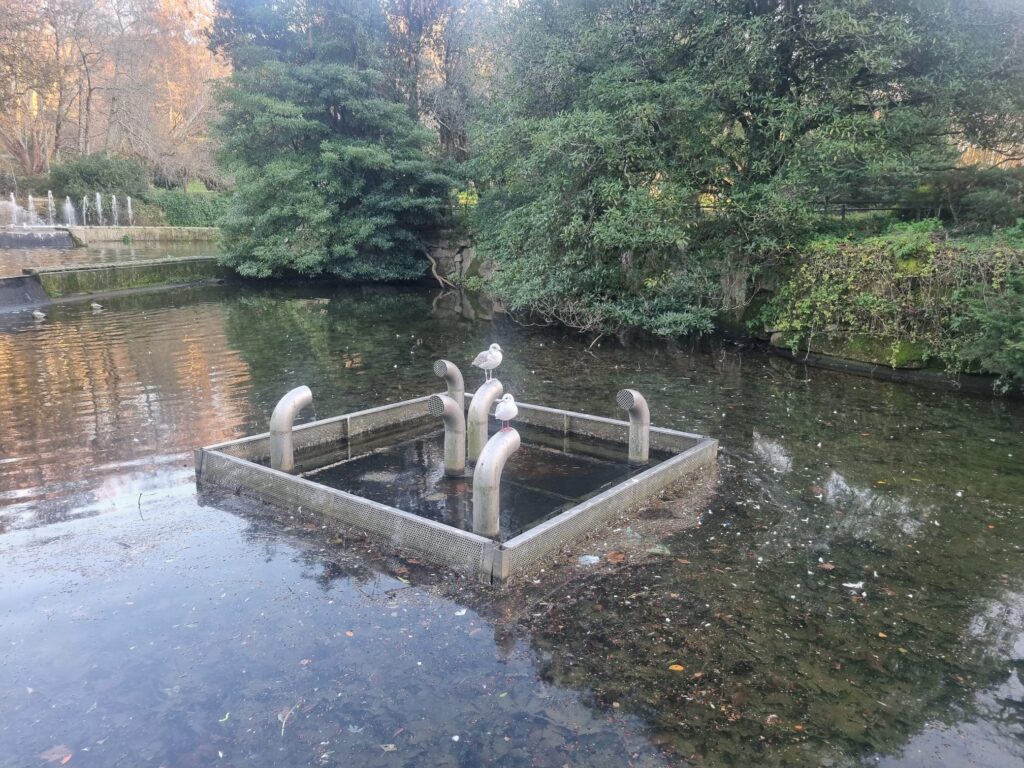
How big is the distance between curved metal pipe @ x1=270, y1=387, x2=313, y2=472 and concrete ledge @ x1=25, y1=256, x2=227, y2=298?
14905mm

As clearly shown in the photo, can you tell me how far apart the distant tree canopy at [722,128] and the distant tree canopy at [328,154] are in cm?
806

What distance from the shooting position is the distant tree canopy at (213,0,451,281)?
2000 centimetres

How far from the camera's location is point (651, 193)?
38.4 ft

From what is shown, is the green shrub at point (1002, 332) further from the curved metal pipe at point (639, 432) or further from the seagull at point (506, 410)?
the seagull at point (506, 410)

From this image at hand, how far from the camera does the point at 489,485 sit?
4.63 meters

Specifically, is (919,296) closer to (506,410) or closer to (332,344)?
(506,410)

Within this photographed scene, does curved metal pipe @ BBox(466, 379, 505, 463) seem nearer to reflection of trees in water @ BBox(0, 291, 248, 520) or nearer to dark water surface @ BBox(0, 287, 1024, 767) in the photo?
dark water surface @ BBox(0, 287, 1024, 767)

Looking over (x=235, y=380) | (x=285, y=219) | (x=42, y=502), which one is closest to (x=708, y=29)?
(x=235, y=380)

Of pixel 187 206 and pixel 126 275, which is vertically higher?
pixel 187 206

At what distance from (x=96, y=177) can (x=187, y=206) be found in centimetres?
425

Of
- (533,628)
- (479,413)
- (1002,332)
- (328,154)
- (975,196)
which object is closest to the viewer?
(533,628)

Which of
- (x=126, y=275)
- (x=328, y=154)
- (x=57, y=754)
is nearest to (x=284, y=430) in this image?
(x=57, y=754)

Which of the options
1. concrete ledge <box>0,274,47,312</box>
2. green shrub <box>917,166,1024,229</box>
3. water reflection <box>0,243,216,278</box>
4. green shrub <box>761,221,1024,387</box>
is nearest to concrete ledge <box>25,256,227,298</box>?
concrete ledge <box>0,274,47,312</box>

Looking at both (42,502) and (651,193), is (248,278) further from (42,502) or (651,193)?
(42,502)
